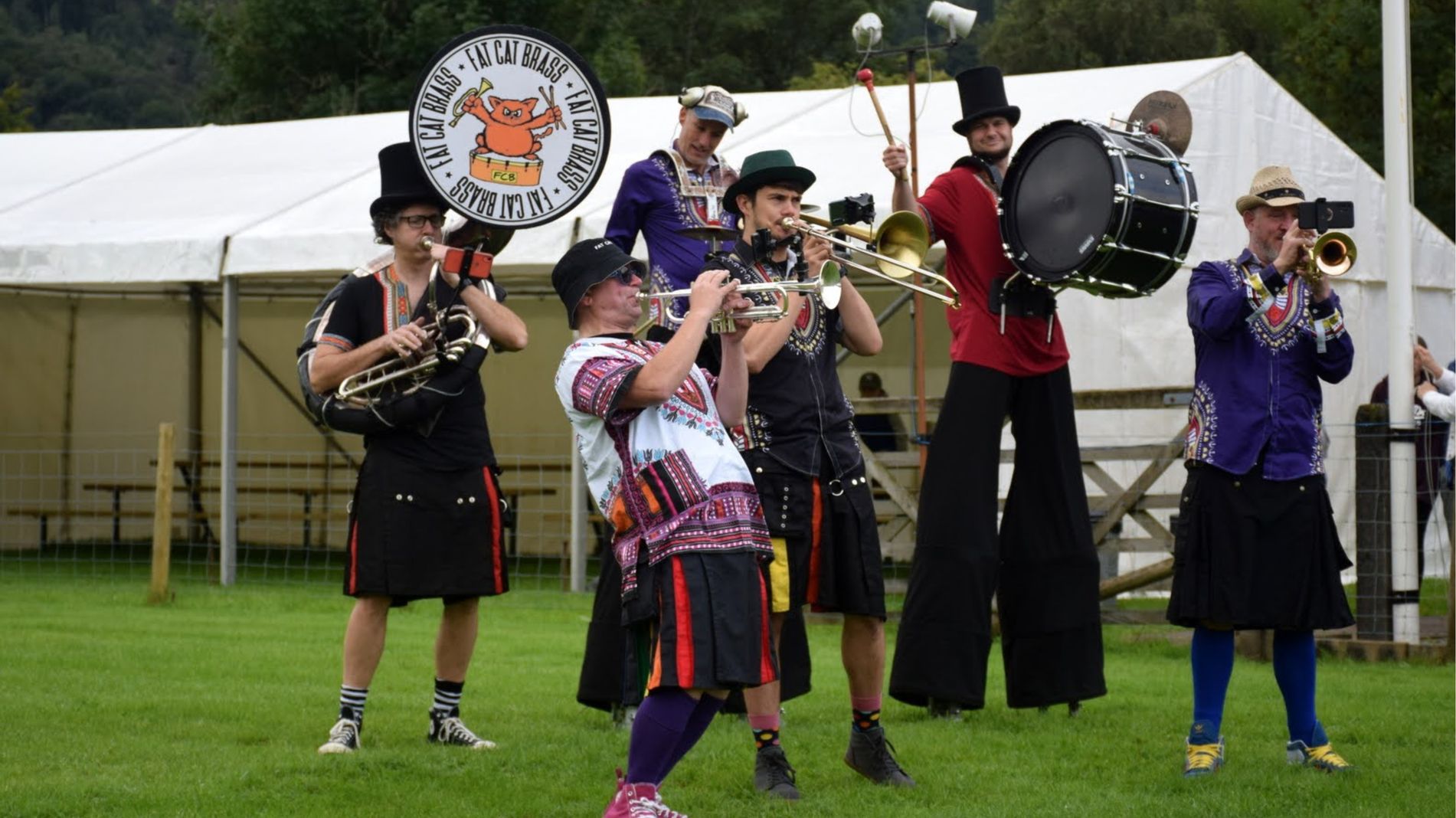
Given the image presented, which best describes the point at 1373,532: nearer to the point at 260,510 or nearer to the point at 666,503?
the point at 666,503

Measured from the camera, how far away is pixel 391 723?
6.95 metres

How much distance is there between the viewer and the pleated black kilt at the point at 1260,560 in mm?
6008

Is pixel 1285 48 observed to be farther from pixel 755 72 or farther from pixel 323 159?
pixel 755 72

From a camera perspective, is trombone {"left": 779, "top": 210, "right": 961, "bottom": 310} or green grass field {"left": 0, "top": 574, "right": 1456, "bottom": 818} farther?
trombone {"left": 779, "top": 210, "right": 961, "bottom": 310}

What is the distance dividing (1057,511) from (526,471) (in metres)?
10.4

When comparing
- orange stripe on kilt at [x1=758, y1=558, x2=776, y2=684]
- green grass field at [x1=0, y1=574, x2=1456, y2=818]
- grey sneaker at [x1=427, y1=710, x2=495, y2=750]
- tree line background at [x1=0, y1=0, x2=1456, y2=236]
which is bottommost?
green grass field at [x1=0, y1=574, x2=1456, y2=818]

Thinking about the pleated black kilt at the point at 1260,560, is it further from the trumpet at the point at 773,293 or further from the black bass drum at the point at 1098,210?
the trumpet at the point at 773,293

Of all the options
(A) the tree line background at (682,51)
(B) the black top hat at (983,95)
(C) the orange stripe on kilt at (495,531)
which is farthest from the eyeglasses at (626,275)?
(A) the tree line background at (682,51)

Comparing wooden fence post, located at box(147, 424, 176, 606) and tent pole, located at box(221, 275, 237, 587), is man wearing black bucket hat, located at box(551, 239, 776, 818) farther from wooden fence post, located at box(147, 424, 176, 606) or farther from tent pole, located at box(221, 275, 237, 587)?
tent pole, located at box(221, 275, 237, 587)

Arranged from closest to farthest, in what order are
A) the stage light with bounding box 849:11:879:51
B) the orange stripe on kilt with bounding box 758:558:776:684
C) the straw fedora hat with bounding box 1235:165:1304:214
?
the orange stripe on kilt with bounding box 758:558:776:684 < the straw fedora hat with bounding box 1235:165:1304:214 < the stage light with bounding box 849:11:879:51

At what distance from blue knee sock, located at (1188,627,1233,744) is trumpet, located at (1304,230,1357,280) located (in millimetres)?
1235

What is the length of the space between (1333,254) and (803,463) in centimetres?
178

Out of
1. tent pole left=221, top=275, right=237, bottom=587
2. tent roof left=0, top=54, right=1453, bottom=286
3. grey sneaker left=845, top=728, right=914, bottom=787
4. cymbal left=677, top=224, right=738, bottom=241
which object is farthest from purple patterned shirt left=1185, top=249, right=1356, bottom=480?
tent pole left=221, top=275, right=237, bottom=587

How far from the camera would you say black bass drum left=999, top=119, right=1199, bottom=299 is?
18.3ft
